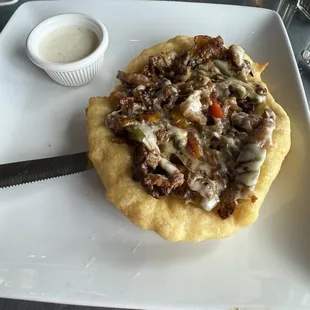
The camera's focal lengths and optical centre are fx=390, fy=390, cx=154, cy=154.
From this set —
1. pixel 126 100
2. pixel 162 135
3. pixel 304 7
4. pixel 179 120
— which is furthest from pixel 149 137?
pixel 304 7

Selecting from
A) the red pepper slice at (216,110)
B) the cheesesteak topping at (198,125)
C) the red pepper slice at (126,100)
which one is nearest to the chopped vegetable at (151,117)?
the cheesesteak topping at (198,125)

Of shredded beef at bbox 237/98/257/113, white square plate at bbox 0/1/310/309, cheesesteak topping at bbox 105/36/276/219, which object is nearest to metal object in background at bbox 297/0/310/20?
white square plate at bbox 0/1/310/309

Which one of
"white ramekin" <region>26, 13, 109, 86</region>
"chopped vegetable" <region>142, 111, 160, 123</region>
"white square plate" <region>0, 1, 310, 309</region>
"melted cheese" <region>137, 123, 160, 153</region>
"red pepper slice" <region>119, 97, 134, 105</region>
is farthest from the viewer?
"white ramekin" <region>26, 13, 109, 86</region>

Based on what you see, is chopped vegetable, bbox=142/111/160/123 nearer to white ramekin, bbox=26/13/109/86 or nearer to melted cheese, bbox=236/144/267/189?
melted cheese, bbox=236/144/267/189

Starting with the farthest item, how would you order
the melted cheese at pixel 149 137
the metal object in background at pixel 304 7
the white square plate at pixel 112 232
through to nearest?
the metal object in background at pixel 304 7 → the melted cheese at pixel 149 137 → the white square plate at pixel 112 232

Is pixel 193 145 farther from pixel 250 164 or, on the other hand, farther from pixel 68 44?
pixel 68 44

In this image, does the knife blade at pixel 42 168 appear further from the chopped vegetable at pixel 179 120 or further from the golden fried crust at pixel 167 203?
the chopped vegetable at pixel 179 120
